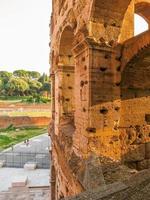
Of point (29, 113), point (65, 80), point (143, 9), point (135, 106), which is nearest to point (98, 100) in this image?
point (135, 106)

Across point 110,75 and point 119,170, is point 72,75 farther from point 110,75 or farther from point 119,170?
point 119,170

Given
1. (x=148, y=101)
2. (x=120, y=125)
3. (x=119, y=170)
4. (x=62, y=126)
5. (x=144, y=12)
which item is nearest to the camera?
(x=119, y=170)

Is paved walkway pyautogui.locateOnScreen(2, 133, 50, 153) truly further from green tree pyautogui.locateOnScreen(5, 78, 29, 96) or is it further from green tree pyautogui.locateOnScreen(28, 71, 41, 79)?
green tree pyautogui.locateOnScreen(28, 71, 41, 79)

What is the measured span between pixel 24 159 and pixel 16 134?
1188 cm

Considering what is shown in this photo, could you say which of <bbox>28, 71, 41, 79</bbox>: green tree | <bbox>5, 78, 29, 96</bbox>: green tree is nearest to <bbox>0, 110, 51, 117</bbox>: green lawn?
<bbox>5, 78, 29, 96</bbox>: green tree

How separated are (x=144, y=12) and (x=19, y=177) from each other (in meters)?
11.8

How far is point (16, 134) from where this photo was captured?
3016 cm

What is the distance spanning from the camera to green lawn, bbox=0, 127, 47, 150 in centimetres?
2715

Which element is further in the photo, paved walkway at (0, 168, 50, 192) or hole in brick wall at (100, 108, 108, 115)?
paved walkway at (0, 168, 50, 192)

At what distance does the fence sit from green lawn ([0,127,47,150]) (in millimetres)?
6338

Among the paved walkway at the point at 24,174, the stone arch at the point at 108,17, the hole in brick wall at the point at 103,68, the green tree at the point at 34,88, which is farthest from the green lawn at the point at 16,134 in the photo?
the green tree at the point at 34,88

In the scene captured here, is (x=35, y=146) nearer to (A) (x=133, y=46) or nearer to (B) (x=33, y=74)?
(A) (x=133, y=46)

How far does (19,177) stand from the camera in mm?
14898

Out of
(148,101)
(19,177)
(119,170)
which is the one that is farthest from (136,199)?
(19,177)
